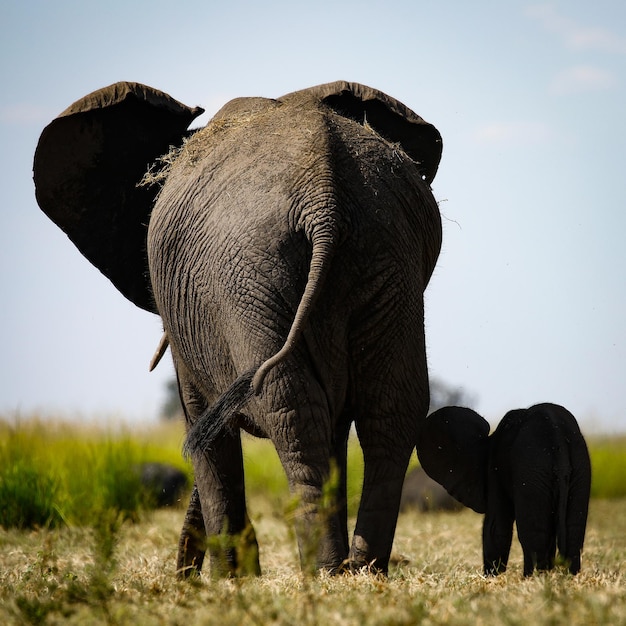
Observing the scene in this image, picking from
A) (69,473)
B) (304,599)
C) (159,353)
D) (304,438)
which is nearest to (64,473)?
(69,473)

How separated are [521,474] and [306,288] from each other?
173 cm

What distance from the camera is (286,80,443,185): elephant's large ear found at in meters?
5.55

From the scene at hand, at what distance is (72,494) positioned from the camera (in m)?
9.92

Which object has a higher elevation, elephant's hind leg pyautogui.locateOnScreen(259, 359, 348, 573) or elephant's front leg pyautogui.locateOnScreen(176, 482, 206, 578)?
elephant's hind leg pyautogui.locateOnScreen(259, 359, 348, 573)

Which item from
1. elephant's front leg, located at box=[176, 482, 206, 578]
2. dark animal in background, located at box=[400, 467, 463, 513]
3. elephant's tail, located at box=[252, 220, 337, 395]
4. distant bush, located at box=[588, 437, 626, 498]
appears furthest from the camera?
distant bush, located at box=[588, 437, 626, 498]

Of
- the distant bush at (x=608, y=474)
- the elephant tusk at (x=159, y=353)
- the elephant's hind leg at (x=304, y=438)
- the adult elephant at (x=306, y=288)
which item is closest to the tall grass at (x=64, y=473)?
the elephant tusk at (x=159, y=353)

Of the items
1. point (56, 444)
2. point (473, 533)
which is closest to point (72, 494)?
point (56, 444)

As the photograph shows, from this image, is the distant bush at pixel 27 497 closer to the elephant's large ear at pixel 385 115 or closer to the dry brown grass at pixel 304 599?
the dry brown grass at pixel 304 599

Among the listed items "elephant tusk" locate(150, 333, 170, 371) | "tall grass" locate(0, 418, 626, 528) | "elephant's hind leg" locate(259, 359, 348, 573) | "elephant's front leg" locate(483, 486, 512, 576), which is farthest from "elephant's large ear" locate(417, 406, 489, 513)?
"tall grass" locate(0, 418, 626, 528)

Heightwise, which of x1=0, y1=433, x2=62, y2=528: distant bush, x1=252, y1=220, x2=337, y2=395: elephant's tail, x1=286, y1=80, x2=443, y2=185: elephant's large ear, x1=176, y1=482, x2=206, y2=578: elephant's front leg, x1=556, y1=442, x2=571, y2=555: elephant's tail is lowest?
x1=0, y1=433, x2=62, y2=528: distant bush

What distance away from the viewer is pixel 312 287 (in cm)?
427

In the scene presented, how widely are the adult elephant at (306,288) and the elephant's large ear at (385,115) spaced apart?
19 mm

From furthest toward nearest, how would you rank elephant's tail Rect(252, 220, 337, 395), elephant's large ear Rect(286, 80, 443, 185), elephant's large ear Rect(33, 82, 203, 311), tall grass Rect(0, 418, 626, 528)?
tall grass Rect(0, 418, 626, 528)
elephant's large ear Rect(33, 82, 203, 311)
elephant's large ear Rect(286, 80, 443, 185)
elephant's tail Rect(252, 220, 337, 395)

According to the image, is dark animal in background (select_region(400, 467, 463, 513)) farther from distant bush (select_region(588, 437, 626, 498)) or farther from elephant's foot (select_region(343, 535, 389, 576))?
elephant's foot (select_region(343, 535, 389, 576))
